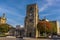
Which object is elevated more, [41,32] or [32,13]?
[32,13]

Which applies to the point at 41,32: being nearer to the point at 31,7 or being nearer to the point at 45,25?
the point at 45,25

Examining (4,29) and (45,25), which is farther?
(4,29)

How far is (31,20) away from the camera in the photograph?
54688mm

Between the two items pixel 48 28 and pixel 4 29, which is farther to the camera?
pixel 4 29

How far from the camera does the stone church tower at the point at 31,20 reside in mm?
53875

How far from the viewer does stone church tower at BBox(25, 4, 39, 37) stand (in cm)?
5388

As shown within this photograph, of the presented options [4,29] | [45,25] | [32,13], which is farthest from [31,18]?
[4,29]

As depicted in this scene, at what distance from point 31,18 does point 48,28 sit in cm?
822

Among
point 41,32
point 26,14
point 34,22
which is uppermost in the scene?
point 26,14

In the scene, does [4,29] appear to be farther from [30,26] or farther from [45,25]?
[45,25]

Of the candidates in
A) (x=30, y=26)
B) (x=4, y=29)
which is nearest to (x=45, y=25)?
(x=30, y=26)

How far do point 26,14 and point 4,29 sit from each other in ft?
45.0

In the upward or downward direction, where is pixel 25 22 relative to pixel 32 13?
downward

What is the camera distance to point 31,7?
5500cm
